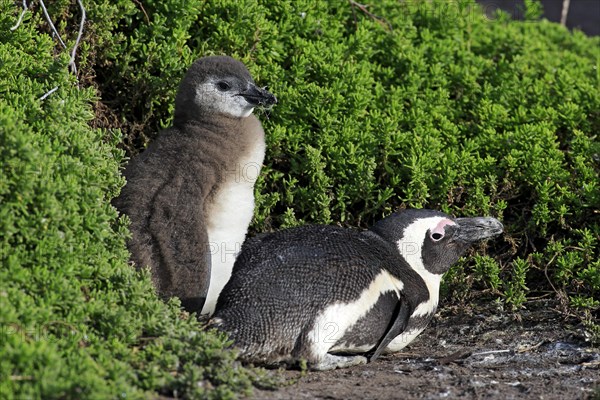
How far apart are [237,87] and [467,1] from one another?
3.27m

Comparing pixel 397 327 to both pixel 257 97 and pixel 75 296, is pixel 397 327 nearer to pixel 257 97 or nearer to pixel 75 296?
pixel 257 97

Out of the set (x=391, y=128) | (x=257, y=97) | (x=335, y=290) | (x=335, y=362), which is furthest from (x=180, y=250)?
(x=391, y=128)

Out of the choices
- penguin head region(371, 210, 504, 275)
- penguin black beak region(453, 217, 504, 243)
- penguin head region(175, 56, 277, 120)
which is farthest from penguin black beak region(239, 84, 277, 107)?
penguin black beak region(453, 217, 504, 243)

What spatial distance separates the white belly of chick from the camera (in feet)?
15.7

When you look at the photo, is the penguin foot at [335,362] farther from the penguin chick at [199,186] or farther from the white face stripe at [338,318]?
the penguin chick at [199,186]

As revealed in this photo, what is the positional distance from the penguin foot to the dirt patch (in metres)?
0.03

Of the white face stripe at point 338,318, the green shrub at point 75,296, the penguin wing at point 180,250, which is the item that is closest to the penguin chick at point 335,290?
the white face stripe at point 338,318

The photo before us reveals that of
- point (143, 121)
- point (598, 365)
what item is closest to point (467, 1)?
point (143, 121)

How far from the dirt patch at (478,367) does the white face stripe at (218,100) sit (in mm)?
1520

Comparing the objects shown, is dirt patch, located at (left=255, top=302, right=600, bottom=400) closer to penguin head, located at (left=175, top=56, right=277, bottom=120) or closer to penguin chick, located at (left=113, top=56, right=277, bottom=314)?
penguin chick, located at (left=113, top=56, right=277, bottom=314)

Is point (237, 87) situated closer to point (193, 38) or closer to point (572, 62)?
point (193, 38)

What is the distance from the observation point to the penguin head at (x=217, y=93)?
5.19 metres

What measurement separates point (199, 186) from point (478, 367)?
5.52 feet

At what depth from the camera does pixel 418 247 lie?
5309 millimetres
